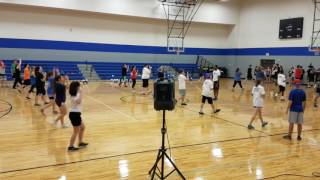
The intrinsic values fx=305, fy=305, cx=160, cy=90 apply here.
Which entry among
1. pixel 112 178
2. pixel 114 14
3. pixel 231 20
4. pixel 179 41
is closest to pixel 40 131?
pixel 112 178

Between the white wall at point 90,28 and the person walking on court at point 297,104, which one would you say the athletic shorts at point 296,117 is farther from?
the white wall at point 90,28

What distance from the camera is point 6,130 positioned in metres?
7.80

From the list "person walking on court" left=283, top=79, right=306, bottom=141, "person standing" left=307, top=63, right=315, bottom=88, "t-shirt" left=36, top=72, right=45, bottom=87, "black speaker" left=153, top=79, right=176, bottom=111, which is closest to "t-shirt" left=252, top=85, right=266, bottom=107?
"person walking on court" left=283, top=79, right=306, bottom=141

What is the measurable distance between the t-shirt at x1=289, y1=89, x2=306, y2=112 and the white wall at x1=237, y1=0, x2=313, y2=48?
60.3ft

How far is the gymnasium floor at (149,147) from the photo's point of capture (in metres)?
5.16

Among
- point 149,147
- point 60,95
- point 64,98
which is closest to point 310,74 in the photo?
point 149,147

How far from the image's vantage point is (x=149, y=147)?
660 centimetres

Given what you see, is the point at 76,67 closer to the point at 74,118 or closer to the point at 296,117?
the point at 74,118

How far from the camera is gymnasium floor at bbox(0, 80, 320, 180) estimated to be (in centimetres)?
516

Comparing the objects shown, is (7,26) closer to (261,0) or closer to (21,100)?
(21,100)

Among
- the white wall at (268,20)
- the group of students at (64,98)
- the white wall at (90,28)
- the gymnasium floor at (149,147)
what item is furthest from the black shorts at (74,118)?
the white wall at (268,20)

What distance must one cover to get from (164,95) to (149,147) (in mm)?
2503

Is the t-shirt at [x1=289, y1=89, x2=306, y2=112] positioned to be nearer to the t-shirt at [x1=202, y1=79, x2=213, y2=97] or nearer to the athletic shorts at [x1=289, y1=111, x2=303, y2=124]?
the athletic shorts at [x1=289, y1=111, x2=303, y2=124]

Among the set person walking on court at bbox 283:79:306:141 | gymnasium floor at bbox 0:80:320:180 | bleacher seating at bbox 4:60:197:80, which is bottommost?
gymnasium floor at bbox 0:80:320:180
